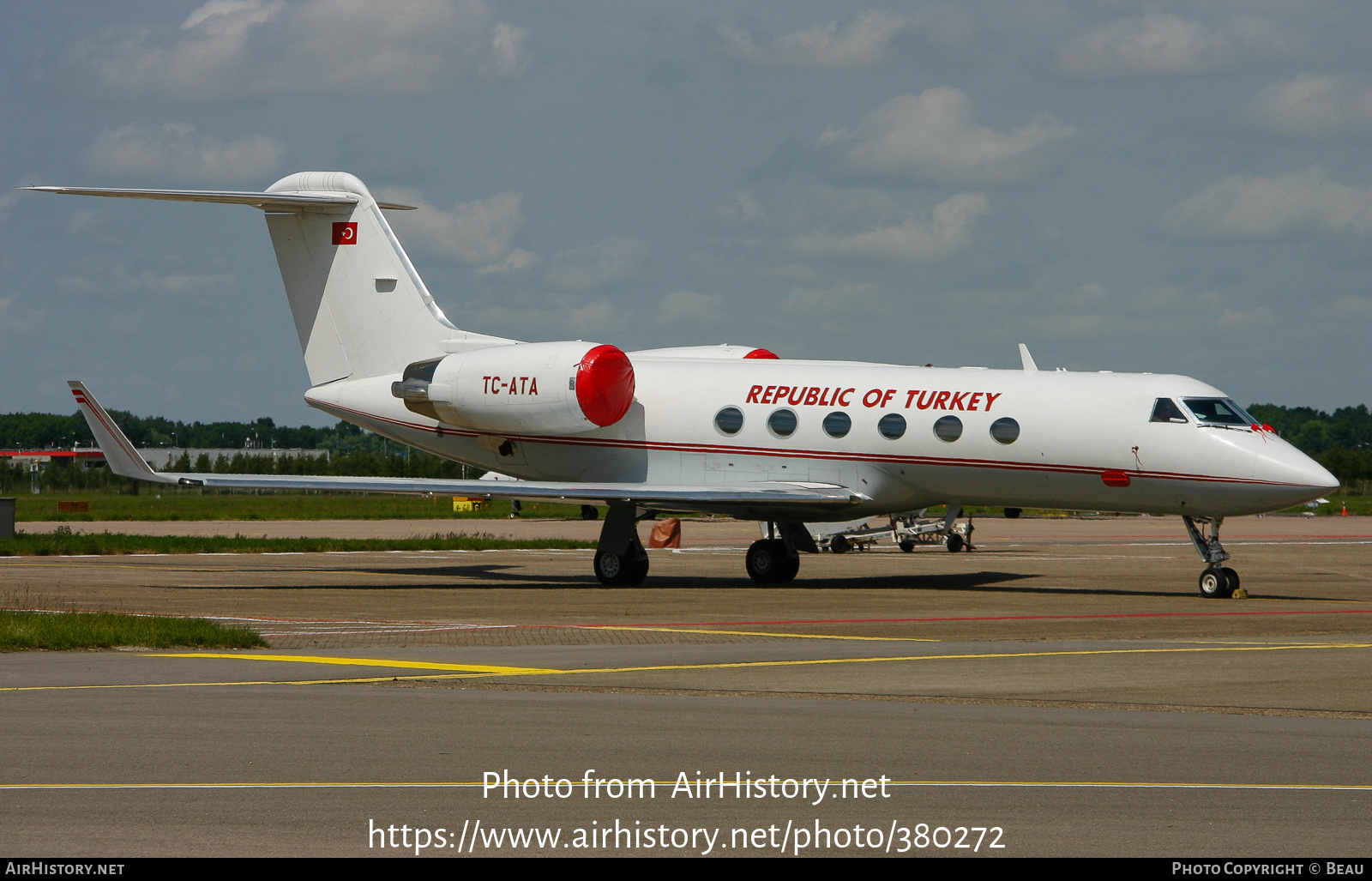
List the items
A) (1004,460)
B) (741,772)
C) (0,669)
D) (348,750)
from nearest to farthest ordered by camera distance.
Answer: (741,772), (348,750), (0,669), (1004,460)

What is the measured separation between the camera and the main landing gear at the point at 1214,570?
22.9 meters

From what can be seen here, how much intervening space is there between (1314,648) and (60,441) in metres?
178

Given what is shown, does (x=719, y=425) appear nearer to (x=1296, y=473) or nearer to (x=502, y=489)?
(x=502, y=489)

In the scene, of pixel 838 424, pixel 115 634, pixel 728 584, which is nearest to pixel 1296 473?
pixel 838 424

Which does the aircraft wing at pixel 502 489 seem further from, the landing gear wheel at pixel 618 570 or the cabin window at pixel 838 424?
the landing gear wheel at pixel 618 570

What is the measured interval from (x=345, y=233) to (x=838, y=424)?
1094 cm

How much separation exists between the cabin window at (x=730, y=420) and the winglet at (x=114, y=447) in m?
9.18

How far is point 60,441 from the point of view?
574 ft

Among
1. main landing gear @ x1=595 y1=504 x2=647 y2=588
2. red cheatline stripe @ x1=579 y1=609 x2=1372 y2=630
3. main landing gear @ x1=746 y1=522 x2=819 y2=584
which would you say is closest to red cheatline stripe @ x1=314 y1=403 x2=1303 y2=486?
main landing gear @ x1=595 y1=504 x2=647 y2=588

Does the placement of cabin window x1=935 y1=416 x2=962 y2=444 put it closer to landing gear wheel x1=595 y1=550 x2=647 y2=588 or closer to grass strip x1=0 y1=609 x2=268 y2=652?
landing gear wheel x1=595 y1=550 x2=647 y2=588

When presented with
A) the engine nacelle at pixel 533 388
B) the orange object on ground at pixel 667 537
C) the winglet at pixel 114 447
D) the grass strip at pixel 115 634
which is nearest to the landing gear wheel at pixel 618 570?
the engine nacelle at pixel 533 388
